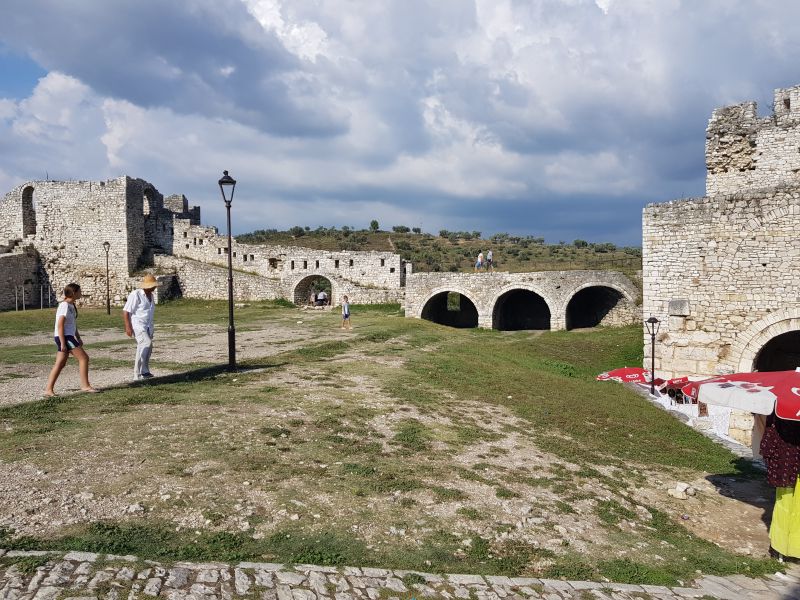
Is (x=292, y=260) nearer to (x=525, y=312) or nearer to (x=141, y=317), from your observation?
(x=525, y=312)

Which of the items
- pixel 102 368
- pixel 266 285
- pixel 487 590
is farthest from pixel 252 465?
pixel 266 285

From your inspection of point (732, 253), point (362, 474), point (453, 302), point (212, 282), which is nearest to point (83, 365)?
point (362, 474)

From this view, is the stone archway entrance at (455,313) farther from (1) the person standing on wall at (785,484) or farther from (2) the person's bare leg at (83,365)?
(1) the person standing on wall at (785,484)

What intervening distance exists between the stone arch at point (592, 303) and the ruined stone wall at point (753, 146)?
13.7m

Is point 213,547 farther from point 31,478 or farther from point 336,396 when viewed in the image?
point 336,396

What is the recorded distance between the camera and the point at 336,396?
1027cm

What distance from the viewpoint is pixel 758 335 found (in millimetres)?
13539

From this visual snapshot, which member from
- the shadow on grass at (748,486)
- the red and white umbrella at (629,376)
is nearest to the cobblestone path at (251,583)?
the shadow on grass at (748,486)

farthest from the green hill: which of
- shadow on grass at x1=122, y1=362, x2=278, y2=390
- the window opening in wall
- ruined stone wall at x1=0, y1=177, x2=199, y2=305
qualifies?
shadow on grass at x1=122, y1=362, x2=278, y2=390

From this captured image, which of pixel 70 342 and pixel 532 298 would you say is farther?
pixel 532 298

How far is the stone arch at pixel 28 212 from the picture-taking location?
113 feet

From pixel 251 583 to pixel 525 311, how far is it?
35.2 m

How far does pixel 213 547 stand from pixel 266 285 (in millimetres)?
32617

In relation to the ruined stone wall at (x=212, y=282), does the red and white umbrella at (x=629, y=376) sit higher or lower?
lower
